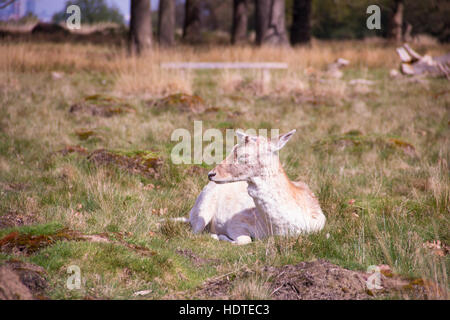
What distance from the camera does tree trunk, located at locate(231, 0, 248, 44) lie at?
31.6 metres

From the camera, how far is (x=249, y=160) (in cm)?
556

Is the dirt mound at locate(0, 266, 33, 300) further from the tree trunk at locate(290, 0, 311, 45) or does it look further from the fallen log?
the tree trunk at locate(290, 0, 311, 45)

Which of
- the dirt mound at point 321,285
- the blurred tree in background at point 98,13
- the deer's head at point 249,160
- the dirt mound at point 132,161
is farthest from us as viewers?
the blurred tree in background at point 98,13

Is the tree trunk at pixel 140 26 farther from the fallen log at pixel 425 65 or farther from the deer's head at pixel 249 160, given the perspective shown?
the deer's head at pixel 249 160

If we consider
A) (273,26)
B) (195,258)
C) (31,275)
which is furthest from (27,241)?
(273,26)

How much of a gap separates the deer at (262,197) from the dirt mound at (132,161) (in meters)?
2.20

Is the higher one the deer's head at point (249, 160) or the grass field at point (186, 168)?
the deer's head at point (249, 160)

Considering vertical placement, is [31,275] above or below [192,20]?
below

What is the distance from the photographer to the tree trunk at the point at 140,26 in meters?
19.5

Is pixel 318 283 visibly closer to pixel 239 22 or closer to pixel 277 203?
pixel 277 203

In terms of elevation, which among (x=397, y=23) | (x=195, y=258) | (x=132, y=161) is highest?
(x=397, y=23)

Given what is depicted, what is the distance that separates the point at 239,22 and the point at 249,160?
2811cm

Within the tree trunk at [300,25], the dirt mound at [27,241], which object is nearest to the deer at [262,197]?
the dirt mound at [27,241]
